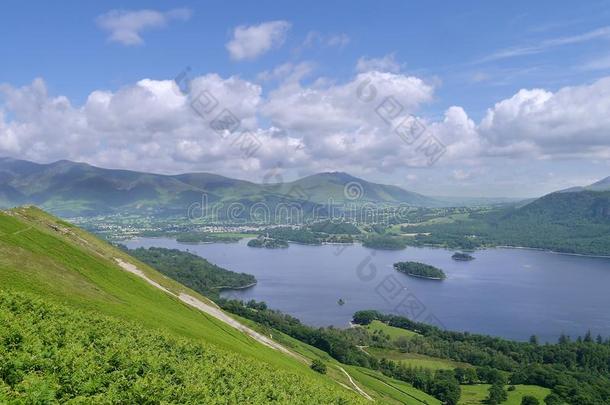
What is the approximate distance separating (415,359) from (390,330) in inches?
1068

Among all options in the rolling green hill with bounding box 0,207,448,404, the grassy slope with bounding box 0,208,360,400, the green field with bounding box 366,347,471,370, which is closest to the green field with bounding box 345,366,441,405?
the green field with bounding box 366,347,471,370

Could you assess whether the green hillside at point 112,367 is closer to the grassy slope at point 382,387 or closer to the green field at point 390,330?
the grassy slope at point 382,387

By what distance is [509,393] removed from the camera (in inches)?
4198

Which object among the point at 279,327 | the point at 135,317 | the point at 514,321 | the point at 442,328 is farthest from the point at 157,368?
the point at 514,321

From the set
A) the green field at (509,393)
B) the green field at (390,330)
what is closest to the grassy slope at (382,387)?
the green field at (509,393)

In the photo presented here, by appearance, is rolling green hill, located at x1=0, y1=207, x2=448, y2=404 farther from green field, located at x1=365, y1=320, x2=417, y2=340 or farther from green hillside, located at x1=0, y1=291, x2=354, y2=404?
green field, located at x1=365, y1=320, x2=417, y2=340

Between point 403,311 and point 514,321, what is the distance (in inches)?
1745

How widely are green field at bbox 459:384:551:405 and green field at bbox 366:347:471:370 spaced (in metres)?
15.8

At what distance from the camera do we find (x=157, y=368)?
99.3ft

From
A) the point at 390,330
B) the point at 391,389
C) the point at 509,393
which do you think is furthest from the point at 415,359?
the point at 391,389

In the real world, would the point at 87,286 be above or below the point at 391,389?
above

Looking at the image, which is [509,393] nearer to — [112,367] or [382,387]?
[382,387]

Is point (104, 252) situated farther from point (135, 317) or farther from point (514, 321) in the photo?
point (514, 321)

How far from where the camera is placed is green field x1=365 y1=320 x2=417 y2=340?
517 feet
